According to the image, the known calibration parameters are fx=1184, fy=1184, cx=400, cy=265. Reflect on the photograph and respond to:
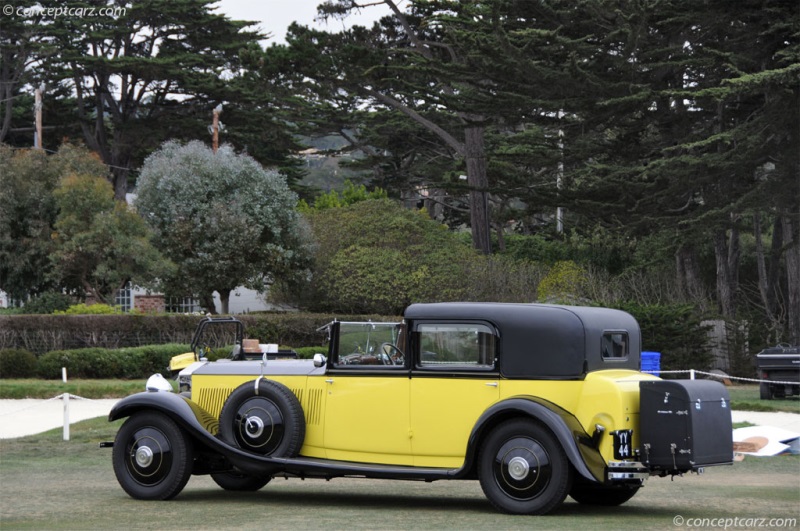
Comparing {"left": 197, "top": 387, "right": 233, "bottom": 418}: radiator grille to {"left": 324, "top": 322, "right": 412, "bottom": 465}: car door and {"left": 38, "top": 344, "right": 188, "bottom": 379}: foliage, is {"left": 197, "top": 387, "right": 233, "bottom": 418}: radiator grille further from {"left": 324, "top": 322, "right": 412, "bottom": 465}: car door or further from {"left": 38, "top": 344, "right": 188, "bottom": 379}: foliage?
{"left": 38, "top": 344, "right": 188, "bottom": 379}: foliage

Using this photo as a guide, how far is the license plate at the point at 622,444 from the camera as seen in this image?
9594 mm

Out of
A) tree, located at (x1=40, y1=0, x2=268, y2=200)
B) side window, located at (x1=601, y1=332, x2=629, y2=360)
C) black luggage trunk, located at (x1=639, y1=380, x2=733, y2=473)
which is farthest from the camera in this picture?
tree, located at (x1=40, y1=0, x2=268, y2=200)

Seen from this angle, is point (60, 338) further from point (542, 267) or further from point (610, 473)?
point (610, 473)

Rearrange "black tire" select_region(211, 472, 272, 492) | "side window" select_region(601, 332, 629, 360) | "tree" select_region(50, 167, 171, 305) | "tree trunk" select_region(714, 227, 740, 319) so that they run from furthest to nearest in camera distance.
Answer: "tree" select_region(50, 167, 171, 305)
"tree trunk" select_region(714, 227, 740, 319)
"black tire" select_region(211, 472, 272, 492)
"side window" select_region(601, 332, 629, 360)

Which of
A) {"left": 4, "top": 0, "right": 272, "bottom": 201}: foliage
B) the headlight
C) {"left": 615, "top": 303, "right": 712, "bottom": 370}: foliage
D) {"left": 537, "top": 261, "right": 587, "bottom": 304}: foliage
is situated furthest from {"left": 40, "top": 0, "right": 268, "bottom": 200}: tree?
the headlight

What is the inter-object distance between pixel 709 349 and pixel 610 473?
73.9 feet

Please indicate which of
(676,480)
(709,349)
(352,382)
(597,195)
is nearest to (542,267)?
(597,195)

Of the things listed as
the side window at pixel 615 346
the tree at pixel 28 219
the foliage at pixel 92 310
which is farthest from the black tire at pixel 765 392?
the tree at pixel 28 219

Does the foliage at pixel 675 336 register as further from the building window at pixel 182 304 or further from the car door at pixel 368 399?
the car door at pixel 368 399

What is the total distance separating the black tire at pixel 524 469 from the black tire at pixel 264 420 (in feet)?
5.90

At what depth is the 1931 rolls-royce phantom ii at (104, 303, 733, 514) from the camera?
378 inches

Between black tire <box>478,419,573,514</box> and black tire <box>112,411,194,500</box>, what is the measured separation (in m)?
2.82

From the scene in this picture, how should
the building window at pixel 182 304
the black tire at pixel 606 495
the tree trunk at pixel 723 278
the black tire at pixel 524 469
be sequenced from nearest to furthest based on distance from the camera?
the black tire at pixel 524 469 → the black tire at pixel 606 495 → the tree trunk at pixel 723 278 → the building window at pixel 182 304

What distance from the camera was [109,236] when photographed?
38.2 m
